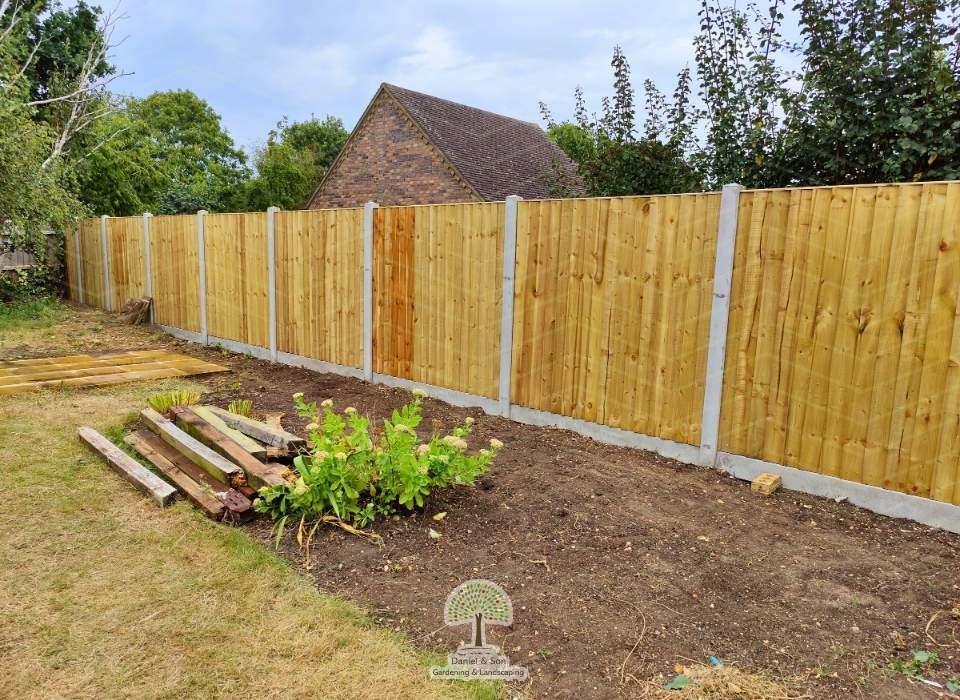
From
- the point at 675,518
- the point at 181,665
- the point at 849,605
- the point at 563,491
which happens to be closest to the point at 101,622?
the point at 181,665

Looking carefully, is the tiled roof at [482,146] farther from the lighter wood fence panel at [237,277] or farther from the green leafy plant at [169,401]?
the green leafy plant at [169,401]

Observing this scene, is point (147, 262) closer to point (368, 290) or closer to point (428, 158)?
point (368, 290)

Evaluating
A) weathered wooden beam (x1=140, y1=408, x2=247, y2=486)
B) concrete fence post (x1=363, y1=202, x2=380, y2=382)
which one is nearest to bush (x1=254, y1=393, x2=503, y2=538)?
weathered wooden beam (x1=140, y1=408, x2=247, y2=486)

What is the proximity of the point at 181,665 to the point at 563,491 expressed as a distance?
2232mm

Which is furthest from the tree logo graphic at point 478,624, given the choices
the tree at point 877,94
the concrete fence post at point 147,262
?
the concrete fence post at point 147,262

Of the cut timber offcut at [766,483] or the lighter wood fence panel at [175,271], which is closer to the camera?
the cut timber offcut at [766,483]

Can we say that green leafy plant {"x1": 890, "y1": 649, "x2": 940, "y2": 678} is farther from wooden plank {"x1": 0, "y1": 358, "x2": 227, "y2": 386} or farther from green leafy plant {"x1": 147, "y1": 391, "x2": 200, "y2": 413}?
wooden plank {"x1": 0, "y1": 358, "x2": 227, "y2": 386}

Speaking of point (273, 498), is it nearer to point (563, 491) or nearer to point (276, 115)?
point (563, 491)

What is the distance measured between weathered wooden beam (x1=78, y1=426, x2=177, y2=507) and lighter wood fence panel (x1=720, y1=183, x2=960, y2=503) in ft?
11.6

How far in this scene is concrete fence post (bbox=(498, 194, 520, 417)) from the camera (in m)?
5.15

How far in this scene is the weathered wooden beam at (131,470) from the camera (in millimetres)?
3766

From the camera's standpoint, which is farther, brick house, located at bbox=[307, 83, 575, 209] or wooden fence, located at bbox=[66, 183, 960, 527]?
brick house, located at bbox=[307, 83, 575, 209]

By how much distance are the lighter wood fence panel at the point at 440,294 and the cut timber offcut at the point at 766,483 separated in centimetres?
227

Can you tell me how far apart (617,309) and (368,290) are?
293cm
